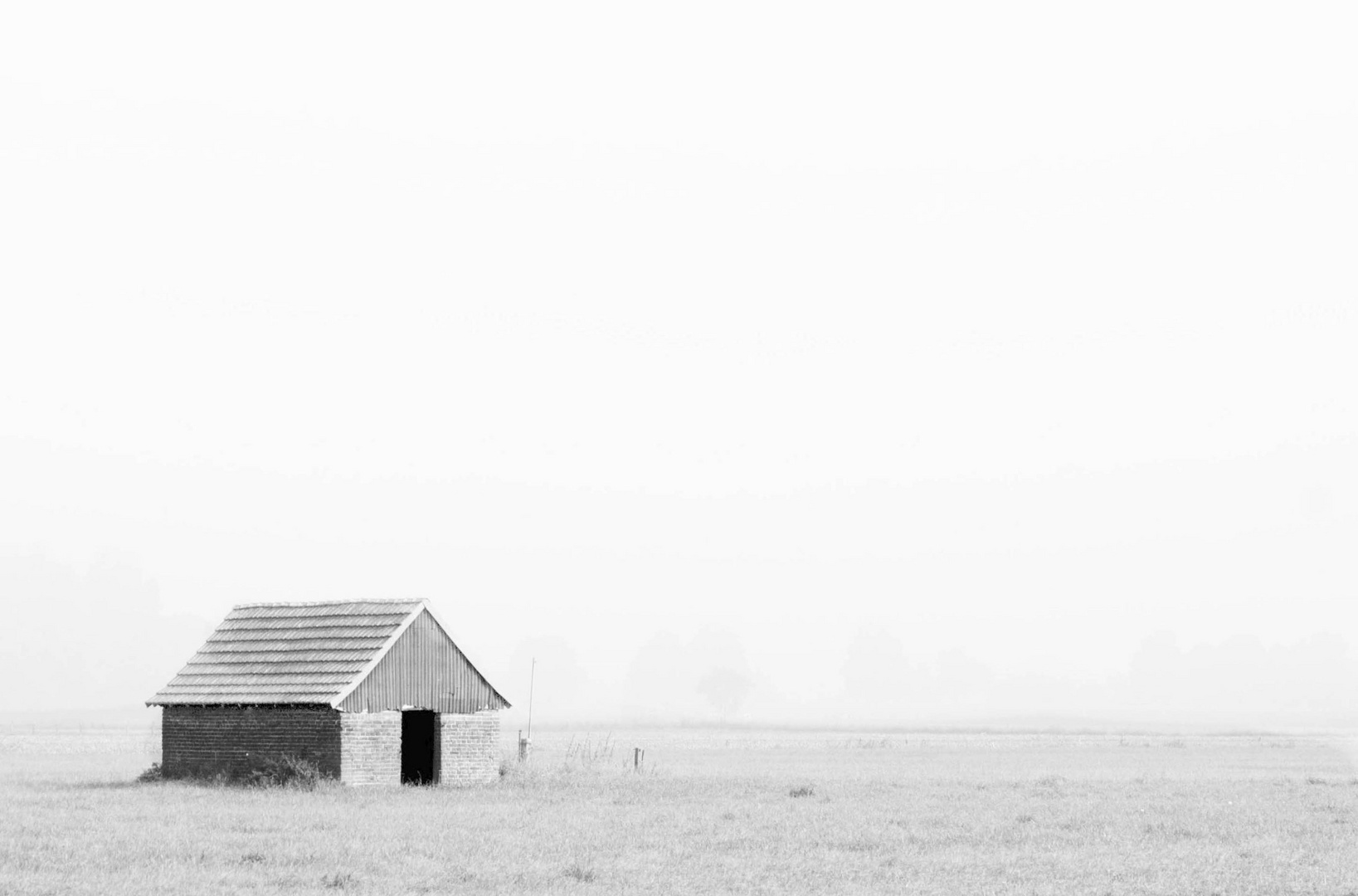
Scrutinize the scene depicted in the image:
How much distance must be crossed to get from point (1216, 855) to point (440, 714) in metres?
25.3

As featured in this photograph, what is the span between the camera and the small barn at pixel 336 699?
46.6 m

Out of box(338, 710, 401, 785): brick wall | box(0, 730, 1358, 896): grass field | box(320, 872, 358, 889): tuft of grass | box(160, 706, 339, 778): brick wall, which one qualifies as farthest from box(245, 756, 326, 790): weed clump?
box(320, 872, 358, 889): tuft of grass

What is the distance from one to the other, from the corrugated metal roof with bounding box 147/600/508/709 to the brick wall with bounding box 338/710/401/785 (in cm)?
107

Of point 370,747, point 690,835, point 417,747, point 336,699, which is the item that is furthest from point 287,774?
point 690,835

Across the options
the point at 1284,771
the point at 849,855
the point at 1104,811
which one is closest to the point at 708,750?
the point at 1284,771

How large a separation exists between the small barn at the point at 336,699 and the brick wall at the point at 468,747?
38mm

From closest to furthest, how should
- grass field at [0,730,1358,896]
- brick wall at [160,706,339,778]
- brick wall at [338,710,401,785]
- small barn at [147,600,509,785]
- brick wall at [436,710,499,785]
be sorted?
grass field at [0,730,1358,896]
brick wall at [338,710,401,785]
brick wall at [160,706,339,778]
small barn at [147,600,509,785]
brick wall at [436,710,499,785]

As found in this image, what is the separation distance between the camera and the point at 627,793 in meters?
46.2

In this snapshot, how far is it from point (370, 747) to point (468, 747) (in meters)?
4.49

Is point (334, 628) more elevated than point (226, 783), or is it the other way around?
point (334, 628)

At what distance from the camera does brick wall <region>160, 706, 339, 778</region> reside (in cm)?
4628

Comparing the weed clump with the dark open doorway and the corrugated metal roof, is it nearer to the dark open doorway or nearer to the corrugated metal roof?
the corrugated metal roof

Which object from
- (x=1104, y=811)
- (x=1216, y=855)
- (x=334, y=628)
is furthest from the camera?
(x=334, y=628)

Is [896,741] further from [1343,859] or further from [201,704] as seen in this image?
[1343,859]
